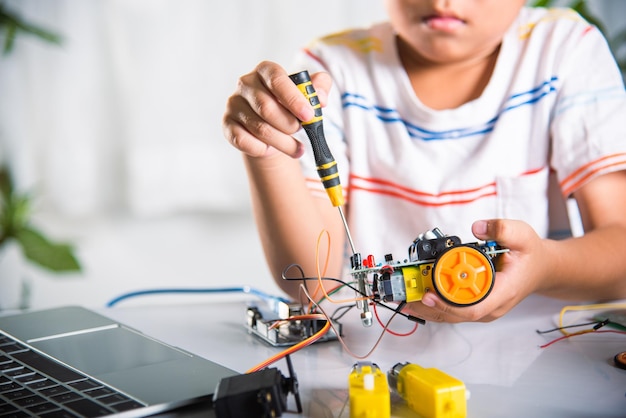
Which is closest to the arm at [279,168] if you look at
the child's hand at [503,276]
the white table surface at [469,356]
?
the white table surface at [469,356]

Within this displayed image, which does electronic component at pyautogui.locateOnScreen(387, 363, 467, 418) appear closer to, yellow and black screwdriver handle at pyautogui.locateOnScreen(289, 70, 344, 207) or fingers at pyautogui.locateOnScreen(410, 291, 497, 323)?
fingers at pyautogui.locateOnScreen(410, 291, 497, 323)

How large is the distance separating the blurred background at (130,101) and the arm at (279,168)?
3.74ft

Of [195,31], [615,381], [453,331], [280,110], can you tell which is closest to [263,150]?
[280,110]

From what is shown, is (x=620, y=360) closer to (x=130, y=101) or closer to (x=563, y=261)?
(x=563, y=261)

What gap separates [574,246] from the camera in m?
0.80

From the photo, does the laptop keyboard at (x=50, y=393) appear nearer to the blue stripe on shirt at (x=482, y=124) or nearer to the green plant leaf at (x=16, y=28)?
the blue stripe on shirt at (x=482, y=124)

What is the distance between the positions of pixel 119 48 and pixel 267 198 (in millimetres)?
1367

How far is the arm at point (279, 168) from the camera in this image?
2.26 feet

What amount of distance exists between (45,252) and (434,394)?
1489 millimetres

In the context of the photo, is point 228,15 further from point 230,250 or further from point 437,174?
point 437,174

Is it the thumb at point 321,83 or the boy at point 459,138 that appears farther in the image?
the boy at point 459,138

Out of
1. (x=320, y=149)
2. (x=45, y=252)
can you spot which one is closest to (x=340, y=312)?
(x=320, y=149)

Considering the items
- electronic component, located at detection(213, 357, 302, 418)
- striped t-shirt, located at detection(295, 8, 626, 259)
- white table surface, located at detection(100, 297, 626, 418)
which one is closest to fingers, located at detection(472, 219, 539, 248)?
white table surface, located at detection(100, 297, 626, 418)

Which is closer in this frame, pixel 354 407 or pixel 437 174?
pixel 354 407
